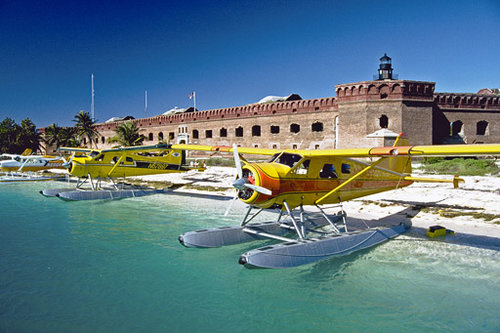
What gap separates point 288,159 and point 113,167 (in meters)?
12.4

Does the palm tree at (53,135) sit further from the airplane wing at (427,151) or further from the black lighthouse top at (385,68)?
the airplane wing at (427,151)

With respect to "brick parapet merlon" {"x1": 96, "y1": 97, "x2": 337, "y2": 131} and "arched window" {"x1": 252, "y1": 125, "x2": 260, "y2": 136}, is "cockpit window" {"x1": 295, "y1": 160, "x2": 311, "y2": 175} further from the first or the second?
"arched window" {"x1": 252, "y1": 125, "x2": 260, "y2": 136}

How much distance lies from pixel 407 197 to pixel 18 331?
43.5ft

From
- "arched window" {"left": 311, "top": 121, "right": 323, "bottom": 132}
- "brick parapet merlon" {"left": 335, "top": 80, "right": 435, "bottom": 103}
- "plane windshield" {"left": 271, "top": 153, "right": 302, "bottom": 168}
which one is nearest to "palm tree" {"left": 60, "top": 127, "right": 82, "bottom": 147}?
"arched window" {"left": 311, "top": 121, "right": 323, "bottom": 132}

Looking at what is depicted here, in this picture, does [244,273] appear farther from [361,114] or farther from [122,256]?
[361,114]

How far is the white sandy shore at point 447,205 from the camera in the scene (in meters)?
9.97

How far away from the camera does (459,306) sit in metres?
5.56

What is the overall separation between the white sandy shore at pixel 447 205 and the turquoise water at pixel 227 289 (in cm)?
201

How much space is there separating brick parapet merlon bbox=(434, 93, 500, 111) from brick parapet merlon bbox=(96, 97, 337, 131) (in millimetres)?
9815

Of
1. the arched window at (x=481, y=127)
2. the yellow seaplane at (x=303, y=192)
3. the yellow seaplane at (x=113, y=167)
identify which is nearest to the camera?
the yellow seaplane at (x=303, y=192)

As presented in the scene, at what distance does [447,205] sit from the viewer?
12.1 metres

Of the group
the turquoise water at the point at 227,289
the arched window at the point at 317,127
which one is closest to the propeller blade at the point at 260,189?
the turquoise water at the point at 227,289

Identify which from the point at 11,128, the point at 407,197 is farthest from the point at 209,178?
the point at 11,128

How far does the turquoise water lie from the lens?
5148mm
